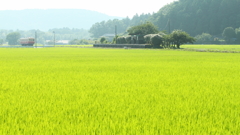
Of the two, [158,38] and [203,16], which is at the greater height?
[203,16]

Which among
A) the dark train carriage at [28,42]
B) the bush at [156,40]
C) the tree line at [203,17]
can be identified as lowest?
the bush at [156,40]

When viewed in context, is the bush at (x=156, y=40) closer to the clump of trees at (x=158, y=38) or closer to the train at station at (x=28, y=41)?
A: the clump of trees at (x=158, y=38)

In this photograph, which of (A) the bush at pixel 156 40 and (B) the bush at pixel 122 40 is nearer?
(A) the bush at pixel 156 40

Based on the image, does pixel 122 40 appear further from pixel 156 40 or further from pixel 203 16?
pixel 203 16

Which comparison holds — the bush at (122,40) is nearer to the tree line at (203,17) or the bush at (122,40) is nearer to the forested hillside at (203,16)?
the tree line at (203,17)

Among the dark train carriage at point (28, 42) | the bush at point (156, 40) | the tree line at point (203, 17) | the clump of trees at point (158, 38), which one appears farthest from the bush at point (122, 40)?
the tree line at point (203, 17)

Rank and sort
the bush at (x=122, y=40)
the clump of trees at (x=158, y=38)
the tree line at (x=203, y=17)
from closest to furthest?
1. the clump of trees at (x=158, y=38)
2. the bush at (x=122, y=40)
3. the tree line at (x=203, y=17)

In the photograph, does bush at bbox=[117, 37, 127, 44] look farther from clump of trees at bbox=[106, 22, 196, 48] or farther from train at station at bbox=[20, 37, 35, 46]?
train at station at bbox=[20, 37, 35, 46]

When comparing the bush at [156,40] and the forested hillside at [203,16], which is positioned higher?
the forested hillside at [203,16]

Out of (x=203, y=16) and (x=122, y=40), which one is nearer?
(x=122, y=40)

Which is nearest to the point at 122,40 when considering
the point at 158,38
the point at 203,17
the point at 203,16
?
the point at 158,38

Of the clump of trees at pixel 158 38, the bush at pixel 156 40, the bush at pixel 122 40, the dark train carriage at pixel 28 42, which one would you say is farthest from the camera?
the dark train carriage at pixel 28 42

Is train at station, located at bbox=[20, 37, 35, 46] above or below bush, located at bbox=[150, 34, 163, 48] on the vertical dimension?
above

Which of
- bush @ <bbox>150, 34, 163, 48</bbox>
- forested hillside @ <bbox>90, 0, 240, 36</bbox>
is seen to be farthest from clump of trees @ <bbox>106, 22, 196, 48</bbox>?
forested hillside @ <bbox>90, 0, 240, 36</bbox>
